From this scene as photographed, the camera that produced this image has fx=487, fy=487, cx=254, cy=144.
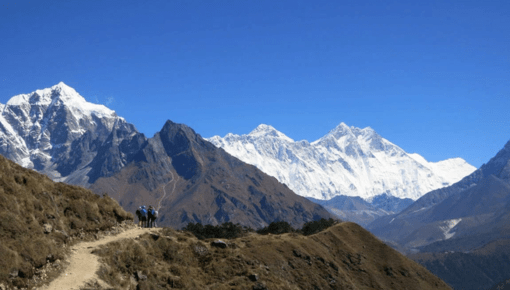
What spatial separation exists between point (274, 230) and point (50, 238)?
108 meters

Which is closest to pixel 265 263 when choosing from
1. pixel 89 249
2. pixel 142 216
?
pixel 142 216

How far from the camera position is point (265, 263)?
8162 cm

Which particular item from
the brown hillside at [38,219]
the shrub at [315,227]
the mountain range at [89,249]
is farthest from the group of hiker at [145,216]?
the shrub at [315,227]

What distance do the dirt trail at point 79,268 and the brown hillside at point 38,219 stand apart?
1.17 metres

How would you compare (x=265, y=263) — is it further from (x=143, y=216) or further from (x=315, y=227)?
(x=315, y=227)

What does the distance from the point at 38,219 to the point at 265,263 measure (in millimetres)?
44546

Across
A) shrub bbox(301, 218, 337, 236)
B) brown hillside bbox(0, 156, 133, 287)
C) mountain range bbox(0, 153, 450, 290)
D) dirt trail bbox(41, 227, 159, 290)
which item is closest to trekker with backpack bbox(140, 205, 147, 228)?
mountain range bbox(0, 153, 450, 290)

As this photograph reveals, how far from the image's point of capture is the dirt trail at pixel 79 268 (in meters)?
39.0

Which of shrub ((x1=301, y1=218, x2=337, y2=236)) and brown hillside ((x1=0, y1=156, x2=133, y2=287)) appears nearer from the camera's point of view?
brown hillside ((x1=0, y1=156, x2=133, y2=287))

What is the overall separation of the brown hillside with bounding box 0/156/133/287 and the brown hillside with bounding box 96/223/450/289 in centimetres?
474

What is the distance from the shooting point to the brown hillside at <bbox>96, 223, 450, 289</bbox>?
47500mm

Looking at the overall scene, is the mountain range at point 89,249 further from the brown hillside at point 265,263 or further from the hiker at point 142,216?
the hiker at point 142,216

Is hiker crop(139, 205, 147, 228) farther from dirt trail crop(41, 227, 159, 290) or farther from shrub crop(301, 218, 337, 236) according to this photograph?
shrub crop(301, 218, 337, 236)

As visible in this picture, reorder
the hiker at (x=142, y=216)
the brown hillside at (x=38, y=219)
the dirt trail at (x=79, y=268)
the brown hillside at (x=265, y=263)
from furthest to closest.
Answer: the hiker at (x=142, y=216) → the brown hillside at (x=265, y=263) → the dirt trail at (x=79, y=268) → the brown hillside at (x=38, y=219)
